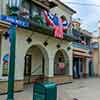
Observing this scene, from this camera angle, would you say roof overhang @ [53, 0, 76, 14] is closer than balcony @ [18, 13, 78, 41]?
No

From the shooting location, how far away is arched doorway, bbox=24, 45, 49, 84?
20.1 meters

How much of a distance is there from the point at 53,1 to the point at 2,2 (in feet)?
19.5

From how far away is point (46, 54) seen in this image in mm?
19203

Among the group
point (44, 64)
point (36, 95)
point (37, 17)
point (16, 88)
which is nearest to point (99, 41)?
point (44, 64)

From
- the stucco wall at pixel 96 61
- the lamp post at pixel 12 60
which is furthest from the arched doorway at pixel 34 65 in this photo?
the stucco wall at pixel 96 61

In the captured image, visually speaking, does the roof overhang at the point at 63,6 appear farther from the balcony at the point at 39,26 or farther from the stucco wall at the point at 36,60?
the stucco wall at the point at 36,60

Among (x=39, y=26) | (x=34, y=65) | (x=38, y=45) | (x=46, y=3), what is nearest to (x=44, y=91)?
(x=39, y=26)

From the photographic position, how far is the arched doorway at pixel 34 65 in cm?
2014

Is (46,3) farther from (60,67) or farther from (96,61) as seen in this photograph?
(96,61)

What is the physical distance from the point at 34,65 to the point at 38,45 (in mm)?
3011

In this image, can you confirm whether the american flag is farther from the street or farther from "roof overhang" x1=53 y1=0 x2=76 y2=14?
the street

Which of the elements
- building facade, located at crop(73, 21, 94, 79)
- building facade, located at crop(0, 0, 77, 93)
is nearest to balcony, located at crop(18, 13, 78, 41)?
building facade, located at crop(0, 0, 77, 93)

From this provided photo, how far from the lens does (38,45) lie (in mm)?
18281

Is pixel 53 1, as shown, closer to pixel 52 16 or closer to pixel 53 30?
pixel 52 16
